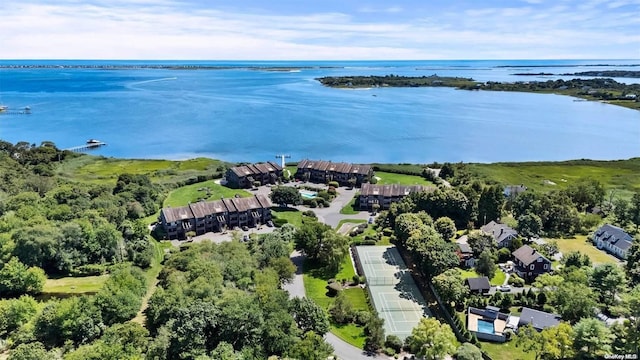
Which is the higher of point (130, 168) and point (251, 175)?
point (251, 175)

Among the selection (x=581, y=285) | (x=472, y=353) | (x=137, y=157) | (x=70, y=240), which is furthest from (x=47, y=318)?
(x=137, y=157)

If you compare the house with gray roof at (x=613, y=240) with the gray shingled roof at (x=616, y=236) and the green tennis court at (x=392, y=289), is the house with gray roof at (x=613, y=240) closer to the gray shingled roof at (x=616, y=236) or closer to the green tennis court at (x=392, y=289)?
the gray shingled roof at (x=616, y=236)

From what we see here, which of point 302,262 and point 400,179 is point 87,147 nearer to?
point 400,179

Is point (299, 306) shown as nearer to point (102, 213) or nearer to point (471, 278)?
point (471, 278)

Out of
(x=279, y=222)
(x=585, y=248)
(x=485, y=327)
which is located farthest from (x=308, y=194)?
(x=485, y=327)

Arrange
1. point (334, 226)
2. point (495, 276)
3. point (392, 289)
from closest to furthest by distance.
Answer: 1. point (392, 289)
2. point (495, 276)
3. point (334, 226)

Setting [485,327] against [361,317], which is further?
[361,317]
